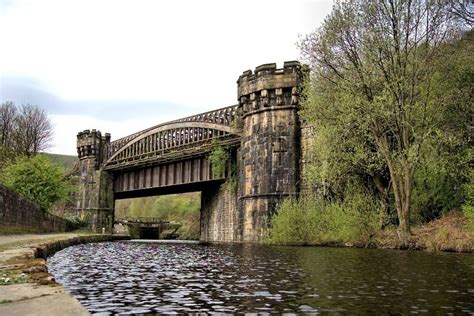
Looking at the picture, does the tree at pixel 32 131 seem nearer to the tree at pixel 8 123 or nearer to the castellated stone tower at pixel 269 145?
the tree at pixel 8 123

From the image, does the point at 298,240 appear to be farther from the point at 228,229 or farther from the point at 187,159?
the point at 187,159

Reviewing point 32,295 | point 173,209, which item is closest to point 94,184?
point 173,209

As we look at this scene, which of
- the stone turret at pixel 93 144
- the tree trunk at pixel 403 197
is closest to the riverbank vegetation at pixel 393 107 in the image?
the tree trunk at pixel 403 197

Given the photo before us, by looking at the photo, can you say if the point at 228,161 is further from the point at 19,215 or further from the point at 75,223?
the point at 75,223

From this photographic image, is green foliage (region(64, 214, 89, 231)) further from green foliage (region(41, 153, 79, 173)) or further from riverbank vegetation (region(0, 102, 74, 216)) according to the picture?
green foliage (region(41, 153, 79, 173))

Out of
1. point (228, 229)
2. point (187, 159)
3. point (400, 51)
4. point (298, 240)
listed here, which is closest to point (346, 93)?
point (400, 51)

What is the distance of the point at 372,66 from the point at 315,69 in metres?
3.04

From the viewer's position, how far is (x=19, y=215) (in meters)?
25.4

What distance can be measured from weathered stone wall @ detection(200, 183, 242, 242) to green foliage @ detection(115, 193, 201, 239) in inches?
1017

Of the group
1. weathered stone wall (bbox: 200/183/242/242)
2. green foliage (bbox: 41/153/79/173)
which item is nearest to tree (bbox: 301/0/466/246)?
weathered stone wall (bbox: 200/183/242/242)

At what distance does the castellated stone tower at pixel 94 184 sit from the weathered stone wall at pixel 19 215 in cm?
1345

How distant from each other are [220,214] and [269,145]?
339 inches

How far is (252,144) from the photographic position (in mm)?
28953

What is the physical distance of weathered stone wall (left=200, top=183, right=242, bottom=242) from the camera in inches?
1256
